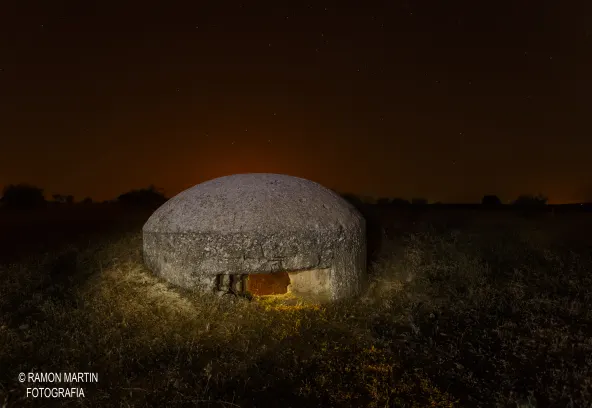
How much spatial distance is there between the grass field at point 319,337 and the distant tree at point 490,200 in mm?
16221

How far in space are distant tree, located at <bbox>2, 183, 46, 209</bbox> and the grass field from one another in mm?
13993

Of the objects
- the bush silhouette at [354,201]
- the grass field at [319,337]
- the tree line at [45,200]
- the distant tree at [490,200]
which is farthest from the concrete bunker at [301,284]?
the distant tree at [490,200]

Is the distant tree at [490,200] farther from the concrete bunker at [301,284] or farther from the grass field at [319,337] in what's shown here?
the concrete bunker at [301,284]

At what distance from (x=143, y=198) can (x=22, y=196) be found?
5769 mm

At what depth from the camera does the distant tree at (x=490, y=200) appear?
2313 centimetres

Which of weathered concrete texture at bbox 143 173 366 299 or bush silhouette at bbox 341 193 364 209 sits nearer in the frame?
weathered concrete texture at bbox 143 173 366 299

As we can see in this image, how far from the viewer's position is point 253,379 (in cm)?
439

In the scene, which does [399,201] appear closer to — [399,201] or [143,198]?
[399,201]

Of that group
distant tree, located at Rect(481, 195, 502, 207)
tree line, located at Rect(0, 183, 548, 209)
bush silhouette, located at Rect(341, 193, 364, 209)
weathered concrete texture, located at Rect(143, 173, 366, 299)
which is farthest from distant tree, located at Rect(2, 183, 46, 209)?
distant tree, located at Rect(481, 195, 502, 207)

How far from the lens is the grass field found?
4133 mm

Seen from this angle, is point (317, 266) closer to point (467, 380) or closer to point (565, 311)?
point (467, 380)

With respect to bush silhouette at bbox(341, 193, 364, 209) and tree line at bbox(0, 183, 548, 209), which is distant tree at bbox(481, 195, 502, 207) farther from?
bush silhouette at bbox(341, 193, 364, 209)

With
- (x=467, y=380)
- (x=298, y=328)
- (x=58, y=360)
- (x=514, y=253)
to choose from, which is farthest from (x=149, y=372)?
(x=514, y=253)

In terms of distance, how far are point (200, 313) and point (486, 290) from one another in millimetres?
4654
